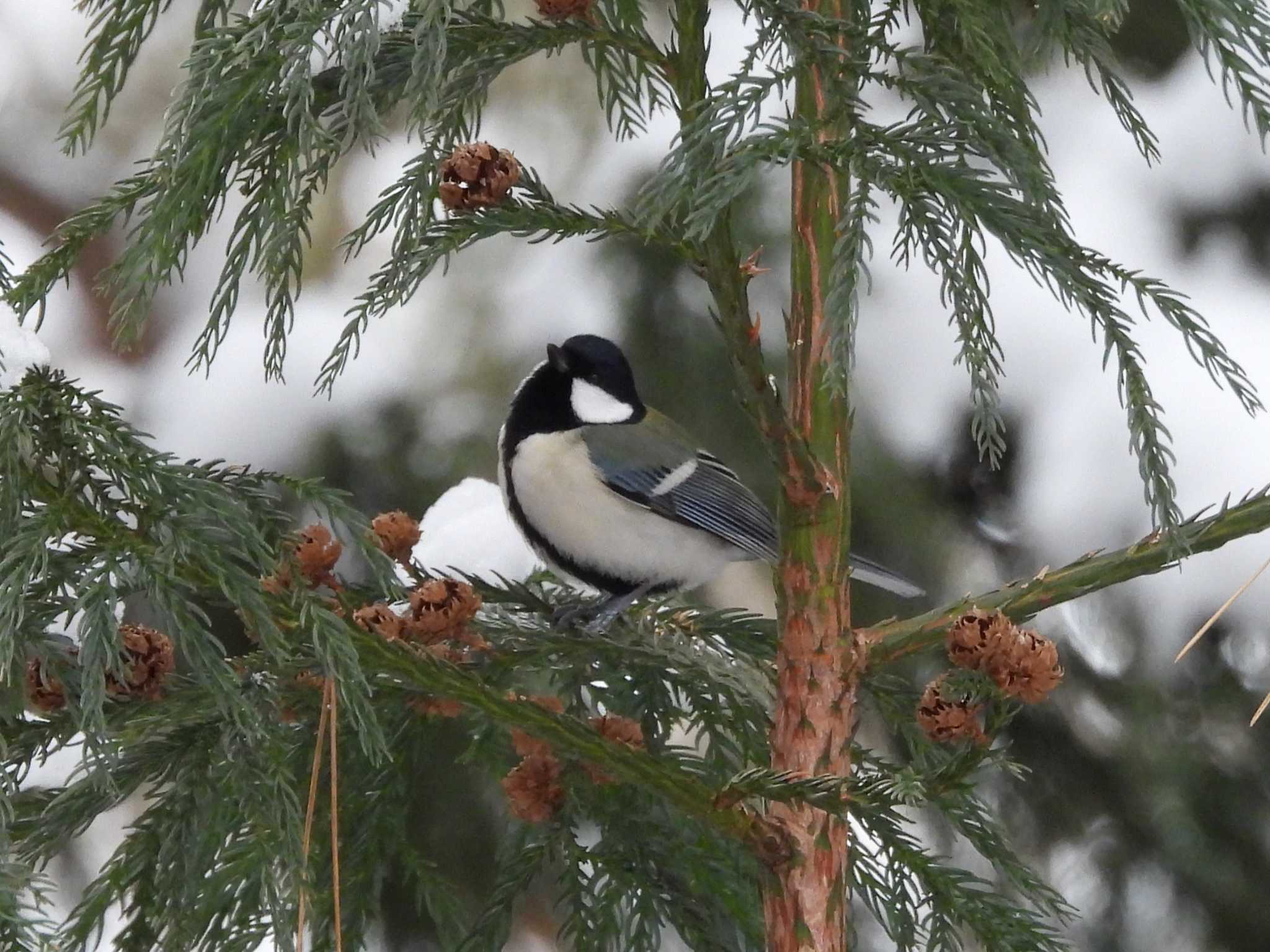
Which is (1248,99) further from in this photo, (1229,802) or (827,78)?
(1229,802)

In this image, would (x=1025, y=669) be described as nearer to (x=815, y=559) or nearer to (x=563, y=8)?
(x=815, y=559)

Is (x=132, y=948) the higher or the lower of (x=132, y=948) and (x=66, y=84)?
the lower

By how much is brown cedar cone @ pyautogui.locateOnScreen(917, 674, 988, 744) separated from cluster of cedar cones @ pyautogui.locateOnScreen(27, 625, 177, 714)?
0.44 meters

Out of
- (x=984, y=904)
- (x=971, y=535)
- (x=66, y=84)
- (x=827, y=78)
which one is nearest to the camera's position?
(x=827, y=78)

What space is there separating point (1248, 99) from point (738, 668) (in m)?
0.50

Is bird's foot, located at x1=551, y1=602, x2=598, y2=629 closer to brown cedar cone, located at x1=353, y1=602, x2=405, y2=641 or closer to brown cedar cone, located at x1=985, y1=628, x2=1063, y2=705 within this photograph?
brown cedar cone, located at x1=353, y1=602, x2=405, y2=641

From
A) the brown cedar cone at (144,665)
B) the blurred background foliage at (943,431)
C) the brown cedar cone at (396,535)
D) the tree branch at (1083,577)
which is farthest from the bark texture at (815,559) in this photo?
the blurred background foliage at (943,431)

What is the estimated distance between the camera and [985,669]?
76cm

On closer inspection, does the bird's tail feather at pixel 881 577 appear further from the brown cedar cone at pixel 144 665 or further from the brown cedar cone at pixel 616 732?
the brown cedar cone at pixel 144 665

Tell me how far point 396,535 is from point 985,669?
41 centimetres

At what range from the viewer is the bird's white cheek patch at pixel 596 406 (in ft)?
5.25

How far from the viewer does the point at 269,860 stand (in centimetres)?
83

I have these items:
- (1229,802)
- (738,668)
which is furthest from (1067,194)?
(738,668)

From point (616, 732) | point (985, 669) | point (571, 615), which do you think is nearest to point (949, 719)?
point (985, 669)
